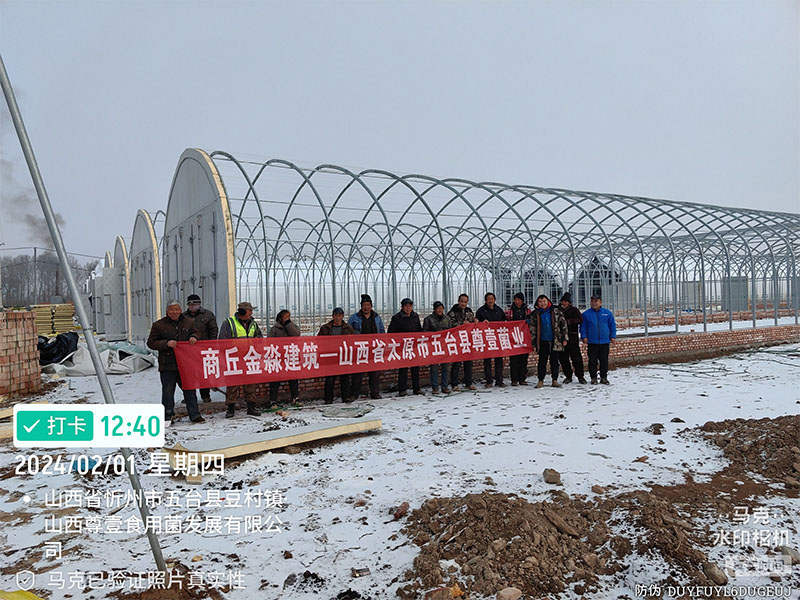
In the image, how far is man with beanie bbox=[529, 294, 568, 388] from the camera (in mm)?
10586

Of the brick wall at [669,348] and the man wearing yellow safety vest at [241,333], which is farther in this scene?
the brick wall at [669,348]

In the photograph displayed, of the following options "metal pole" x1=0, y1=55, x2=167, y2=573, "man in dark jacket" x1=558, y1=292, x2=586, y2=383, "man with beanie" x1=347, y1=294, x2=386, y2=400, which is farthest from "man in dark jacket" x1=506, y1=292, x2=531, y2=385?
"metal pole" x1=0, y1=55, x2=167, y2=573

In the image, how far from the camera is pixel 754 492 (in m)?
4.82

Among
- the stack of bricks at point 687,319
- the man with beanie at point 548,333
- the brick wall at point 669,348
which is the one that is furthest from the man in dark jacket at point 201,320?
the stack of bricks at point 687,319

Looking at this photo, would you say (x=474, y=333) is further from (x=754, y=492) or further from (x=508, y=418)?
(x=754, y=492)

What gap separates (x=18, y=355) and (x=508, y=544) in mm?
10445

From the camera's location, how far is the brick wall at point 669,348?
11047mm

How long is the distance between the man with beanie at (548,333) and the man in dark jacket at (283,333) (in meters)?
4.84

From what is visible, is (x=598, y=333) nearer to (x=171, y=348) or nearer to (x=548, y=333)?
(x=548, y=333)

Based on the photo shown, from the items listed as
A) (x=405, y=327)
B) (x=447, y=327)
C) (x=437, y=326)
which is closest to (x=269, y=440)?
(x=405, y=327)

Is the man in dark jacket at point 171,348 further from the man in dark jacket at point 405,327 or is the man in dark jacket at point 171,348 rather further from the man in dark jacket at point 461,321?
the man in dark jacket at point 461,321

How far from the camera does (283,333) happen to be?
29.8 ft

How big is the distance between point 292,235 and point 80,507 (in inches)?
768

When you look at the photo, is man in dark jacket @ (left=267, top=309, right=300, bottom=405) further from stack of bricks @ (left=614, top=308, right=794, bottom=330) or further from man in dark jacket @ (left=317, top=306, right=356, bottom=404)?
stack of bricks @ (left=614, top=308, right=794, bottom=330)
